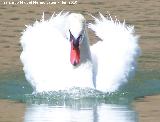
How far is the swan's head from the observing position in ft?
48.4

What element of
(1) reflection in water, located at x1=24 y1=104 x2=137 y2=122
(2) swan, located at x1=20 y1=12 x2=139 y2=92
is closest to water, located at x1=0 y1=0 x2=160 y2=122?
Result: (1) reflection in water, located at x1=24 y1=104 x2=137 y2=122

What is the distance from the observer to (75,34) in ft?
48.3

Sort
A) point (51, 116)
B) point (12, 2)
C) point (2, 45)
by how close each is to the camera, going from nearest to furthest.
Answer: point (51, 116)
point (2, 45)
point (12, 2)

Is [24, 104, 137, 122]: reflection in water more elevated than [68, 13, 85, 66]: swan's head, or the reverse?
[68, 13, 85, 66]: swan's head

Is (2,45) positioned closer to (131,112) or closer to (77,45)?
(77,45)

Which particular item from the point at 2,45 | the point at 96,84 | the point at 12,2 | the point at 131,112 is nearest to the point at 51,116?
the point at 131,112

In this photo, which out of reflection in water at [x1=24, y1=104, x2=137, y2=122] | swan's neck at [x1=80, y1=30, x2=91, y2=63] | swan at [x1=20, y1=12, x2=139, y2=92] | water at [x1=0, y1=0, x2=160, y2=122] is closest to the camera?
reflection in water at [x1=24, y1=104, x2=137, y2=122]

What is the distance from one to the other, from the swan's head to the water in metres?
0.62

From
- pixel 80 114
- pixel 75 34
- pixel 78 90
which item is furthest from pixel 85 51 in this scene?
pixel 80 114

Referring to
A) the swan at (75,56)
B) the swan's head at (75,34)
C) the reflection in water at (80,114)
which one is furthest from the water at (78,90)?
the swan's head at (75,34)

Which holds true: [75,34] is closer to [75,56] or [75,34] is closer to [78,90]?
[75,56]

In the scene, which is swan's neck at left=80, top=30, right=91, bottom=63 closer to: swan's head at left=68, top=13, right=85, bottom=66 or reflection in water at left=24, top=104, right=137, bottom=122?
swan's head at left=68, top=13, right=85, bottom=66

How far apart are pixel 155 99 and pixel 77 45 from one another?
1.57 metres

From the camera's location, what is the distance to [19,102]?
49.2 feet
